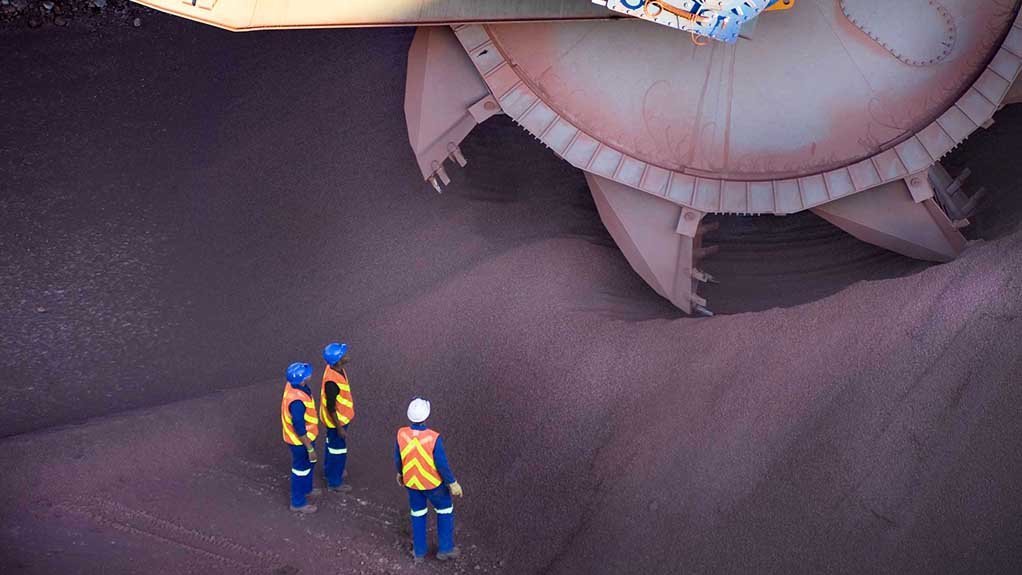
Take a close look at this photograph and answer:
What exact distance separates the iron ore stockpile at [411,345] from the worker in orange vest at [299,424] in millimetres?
304

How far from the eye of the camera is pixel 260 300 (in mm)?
9359

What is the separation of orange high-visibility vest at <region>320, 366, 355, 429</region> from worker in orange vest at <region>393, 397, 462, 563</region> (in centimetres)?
59

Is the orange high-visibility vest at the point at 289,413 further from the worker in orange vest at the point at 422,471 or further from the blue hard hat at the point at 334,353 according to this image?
the worker in orange vest at the point at 422,471

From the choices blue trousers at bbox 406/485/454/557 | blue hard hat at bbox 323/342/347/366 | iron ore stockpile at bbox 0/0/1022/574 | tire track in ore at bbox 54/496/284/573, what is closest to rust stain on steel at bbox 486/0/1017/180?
iron ore stockpile at bbox 0/0/1022/574

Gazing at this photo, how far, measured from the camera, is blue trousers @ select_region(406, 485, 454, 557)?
6.94 meters

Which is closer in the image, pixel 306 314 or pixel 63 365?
pixel 63 365

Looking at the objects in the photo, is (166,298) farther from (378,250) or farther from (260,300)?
(378,250)

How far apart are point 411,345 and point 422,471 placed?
2114 mm

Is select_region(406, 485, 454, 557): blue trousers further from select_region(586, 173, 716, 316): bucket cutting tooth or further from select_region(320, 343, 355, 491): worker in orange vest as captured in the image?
select_region(586, 173, 716, 316): bucket cutting tooth

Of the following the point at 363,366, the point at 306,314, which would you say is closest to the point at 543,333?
the point at 363,366

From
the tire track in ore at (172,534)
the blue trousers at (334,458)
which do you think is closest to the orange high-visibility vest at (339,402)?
the blue trousers at (334,458)

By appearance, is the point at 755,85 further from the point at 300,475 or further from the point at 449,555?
the point at 300,475

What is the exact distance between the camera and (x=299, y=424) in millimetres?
7227

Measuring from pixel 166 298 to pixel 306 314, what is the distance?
1.17 meters
